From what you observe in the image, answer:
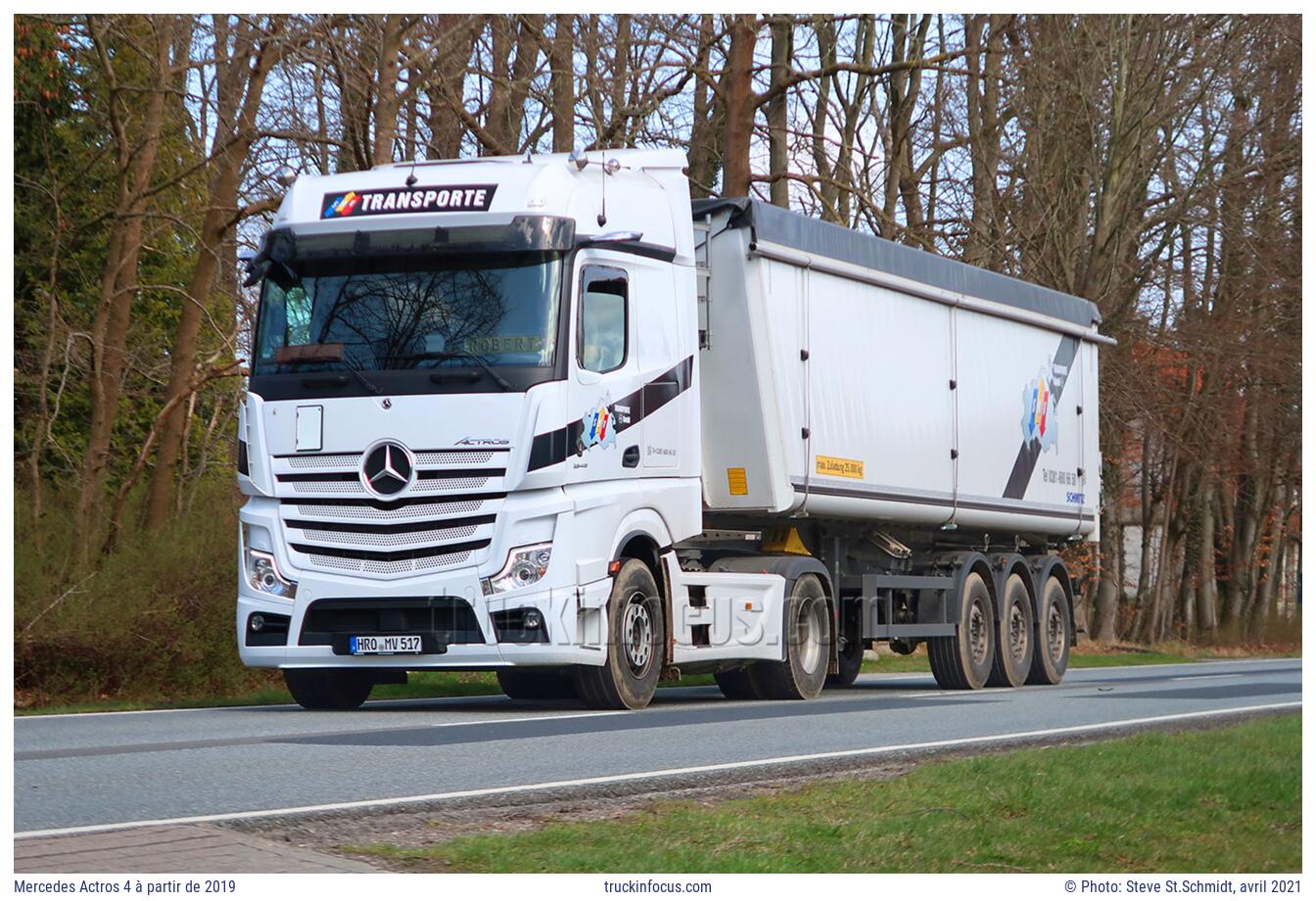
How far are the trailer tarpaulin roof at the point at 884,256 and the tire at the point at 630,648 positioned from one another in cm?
306

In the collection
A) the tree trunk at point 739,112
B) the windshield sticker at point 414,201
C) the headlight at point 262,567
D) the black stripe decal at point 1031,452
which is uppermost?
the tree trunk at point 739,112

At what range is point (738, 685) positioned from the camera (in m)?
17.2

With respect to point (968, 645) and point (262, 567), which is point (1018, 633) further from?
point (262, 567)

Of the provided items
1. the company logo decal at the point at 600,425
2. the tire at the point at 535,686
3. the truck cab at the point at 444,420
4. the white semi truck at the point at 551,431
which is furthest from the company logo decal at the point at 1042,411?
the company logo decal at the point at 600,425

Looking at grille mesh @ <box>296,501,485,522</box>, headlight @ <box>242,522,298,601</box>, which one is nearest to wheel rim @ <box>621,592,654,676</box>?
grille mesh @ <box>296,501,485,522</box>

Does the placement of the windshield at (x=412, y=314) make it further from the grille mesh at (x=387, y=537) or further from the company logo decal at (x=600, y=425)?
the grille mesh at (x=387, y=537)

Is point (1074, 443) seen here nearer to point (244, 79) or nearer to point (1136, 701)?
point (1136, 701)

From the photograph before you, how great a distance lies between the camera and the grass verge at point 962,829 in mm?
7172

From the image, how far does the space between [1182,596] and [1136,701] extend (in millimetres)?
35893

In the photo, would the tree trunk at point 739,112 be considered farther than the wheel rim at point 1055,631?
Yes

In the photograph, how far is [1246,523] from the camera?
51.2 m

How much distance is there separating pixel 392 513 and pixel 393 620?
0.73 metres

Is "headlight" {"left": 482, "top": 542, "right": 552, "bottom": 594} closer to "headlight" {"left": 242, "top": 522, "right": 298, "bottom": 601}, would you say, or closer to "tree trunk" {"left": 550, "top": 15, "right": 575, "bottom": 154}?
"headlight" {"left": 242, "top": 522, "right": 298, "bottom": 601}

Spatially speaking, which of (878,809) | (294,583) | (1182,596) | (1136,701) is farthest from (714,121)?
(1182,596)
